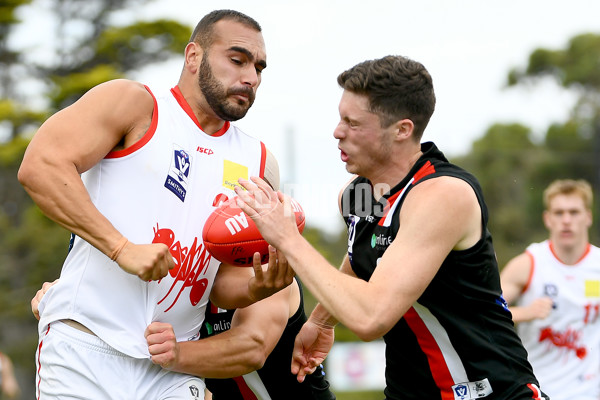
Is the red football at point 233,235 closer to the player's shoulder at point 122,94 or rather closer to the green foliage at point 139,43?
the player's shoulder at point 122,94

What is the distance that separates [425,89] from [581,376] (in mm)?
3955

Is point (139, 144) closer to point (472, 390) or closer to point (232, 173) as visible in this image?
point (232, 173)

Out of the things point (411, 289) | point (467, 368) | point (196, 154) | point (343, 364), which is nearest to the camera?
point (411, 289)

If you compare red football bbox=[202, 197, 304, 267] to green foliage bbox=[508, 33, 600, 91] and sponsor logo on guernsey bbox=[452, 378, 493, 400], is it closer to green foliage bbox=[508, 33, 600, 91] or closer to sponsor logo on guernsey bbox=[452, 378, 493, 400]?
sponsor logo on guernsey bbox=[452, 378, 493, 400]

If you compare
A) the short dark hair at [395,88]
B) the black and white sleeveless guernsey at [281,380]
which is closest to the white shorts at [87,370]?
the black and white sleeveless guernsey at [281,380]

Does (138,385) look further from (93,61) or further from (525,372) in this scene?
(93,61)

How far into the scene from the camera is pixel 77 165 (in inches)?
146

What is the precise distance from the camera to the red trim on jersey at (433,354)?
3.88m

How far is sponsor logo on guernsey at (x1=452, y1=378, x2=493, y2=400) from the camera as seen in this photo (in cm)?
382

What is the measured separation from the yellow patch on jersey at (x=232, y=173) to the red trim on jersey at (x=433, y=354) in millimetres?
1108

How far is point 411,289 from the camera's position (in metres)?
3.46

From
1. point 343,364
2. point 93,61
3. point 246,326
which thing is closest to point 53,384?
point 246,326

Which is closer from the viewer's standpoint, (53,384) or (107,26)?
(53,384)

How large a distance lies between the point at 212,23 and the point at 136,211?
3.62 ft
